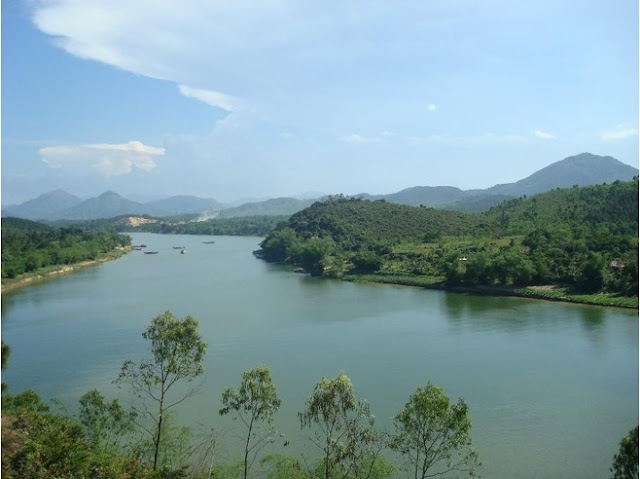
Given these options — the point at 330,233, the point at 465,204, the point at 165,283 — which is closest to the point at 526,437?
the point at 165,283

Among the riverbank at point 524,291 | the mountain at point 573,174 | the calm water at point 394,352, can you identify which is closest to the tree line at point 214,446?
the calm water at point 394,352

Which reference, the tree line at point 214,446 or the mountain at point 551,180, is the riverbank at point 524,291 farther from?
the mountain at point 551,180

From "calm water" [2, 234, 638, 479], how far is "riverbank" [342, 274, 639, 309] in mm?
783

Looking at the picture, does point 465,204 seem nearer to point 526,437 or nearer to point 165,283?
point 165,283

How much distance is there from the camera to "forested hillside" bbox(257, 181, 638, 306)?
22.4 m

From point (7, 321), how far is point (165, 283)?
32.5 ft

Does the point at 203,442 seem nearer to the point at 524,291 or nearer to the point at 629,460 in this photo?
the point at 629,460

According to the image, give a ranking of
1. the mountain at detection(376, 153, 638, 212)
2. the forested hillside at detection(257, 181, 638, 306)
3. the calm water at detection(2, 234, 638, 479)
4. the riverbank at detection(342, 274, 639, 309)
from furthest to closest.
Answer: the mountain at detection(376, 153, 638, 212) < the forested hillside at detection(257, 181, 638, 306) < the riverbank at detection(342, 274, 639, 309) < the calm water at detection(2, 234, 638, 479)

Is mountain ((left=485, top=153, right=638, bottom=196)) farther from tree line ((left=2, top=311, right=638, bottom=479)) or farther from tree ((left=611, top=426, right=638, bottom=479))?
tree ((left=611, top=426, right=638, bottom=479))

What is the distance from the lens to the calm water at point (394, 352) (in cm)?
912

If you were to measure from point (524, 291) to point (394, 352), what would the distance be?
33.3 feet

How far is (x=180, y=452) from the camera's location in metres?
6.99

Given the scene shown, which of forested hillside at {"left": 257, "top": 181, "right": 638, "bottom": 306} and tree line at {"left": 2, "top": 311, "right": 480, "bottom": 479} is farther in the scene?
forested hillside at {"left": 257, "top": 181, "right": 638, "bottom": 306}

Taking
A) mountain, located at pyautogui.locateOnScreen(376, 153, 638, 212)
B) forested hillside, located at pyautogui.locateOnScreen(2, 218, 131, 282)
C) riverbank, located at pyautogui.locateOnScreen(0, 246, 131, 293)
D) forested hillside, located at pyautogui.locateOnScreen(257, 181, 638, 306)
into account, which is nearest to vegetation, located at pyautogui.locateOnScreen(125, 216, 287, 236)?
forested hillside, located at pyautogui.locateOnScreen(2, 218, 131, 282)
